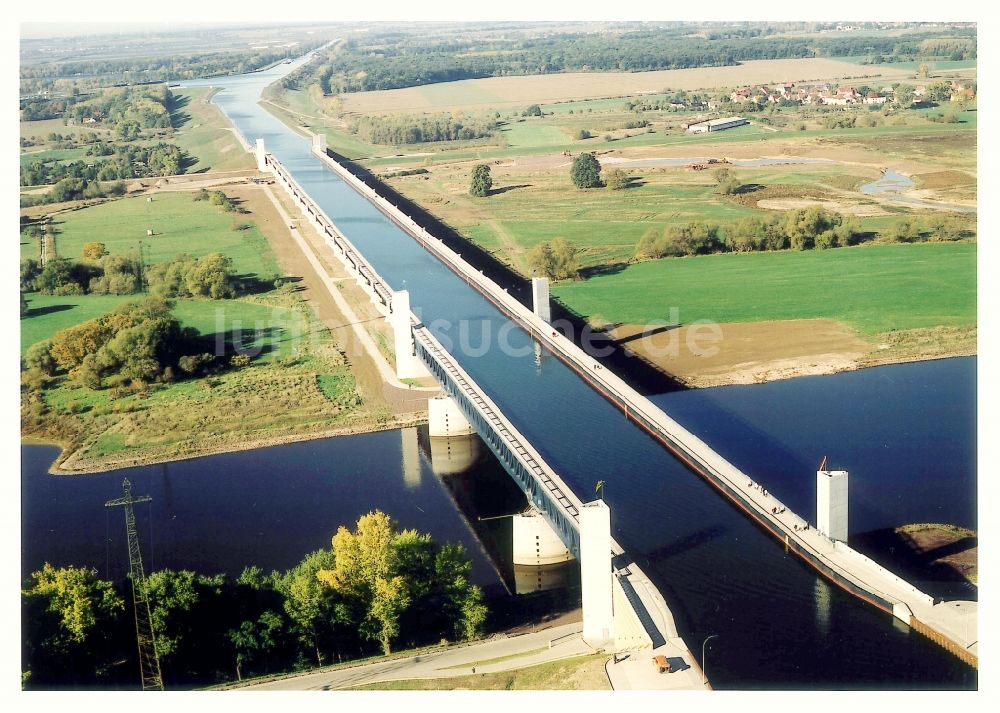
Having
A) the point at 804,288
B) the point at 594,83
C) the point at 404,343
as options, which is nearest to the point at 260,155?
the point at 594,83

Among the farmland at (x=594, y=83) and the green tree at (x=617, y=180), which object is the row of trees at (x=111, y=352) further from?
the farmland at (x=594, y=83)

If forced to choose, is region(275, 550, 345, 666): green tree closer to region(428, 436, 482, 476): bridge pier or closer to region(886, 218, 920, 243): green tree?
region(428, 436, 482, 476): bridge pier

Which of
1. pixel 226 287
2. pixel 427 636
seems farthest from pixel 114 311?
pixel 427 636

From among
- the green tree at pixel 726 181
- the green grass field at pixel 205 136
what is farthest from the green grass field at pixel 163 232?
the green tree at pixel 726 181

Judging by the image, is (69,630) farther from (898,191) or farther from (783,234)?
(898,191)

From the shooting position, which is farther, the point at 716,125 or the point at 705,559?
the point at 716,125

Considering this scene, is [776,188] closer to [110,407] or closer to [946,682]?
[110,407]

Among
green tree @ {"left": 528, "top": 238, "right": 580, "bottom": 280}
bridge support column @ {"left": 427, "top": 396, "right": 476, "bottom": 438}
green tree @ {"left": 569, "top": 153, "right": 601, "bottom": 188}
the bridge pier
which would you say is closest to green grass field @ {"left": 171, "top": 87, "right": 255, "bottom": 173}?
green tree @ {"left": 569, "top": 153, "right": 601, "bottom": 188}
